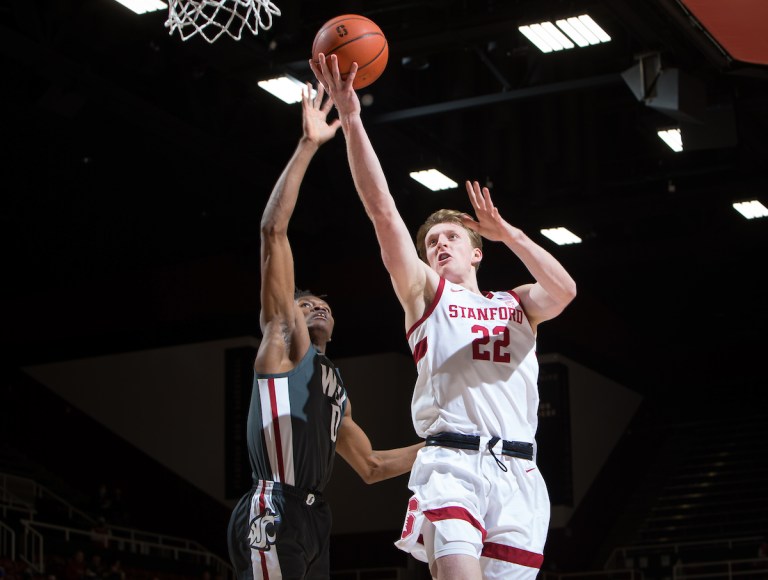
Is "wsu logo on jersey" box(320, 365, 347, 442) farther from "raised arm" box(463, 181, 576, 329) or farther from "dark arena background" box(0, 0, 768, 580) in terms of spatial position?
"dark arena background" box(0, 0, 768, 580)

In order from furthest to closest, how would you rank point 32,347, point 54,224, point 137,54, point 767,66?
point 32,347, point 54,224, point 137,54, point 767,66

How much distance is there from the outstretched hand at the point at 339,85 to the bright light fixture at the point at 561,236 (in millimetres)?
9585

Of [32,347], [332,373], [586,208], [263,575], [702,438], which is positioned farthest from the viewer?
[702,438]

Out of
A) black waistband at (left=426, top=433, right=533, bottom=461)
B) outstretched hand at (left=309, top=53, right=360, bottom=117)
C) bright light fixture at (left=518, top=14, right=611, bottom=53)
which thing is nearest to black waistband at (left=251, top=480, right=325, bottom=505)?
black waistband at (left=426, top=433, right=533, bottom=461)

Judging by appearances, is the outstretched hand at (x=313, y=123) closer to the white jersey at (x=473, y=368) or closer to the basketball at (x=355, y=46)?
the basketball at (x=355, y=46)

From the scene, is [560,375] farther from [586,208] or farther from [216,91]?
[216,91]

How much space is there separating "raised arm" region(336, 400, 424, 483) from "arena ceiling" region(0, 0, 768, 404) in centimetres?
318

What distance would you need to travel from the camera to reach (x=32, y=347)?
1859 centimetres

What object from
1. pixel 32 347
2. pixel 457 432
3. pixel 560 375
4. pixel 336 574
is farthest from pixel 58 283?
pixel 457 432

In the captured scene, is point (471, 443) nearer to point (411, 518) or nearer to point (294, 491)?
point (411, 518)

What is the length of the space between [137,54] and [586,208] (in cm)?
560

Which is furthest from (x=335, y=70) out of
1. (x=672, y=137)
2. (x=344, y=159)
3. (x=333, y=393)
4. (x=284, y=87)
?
(x=344, y=159)

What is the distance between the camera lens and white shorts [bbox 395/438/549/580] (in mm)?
4320

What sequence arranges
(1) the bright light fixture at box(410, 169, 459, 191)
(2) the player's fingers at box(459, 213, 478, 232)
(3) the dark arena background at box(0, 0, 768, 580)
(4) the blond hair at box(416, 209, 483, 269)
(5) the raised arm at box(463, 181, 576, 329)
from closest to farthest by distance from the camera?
(5) the raised arm at box(463, 181, 576, 329) → (2) the player's fingers at box(459, 213, 478, 232) → (4) the blond hair at box(416, 209, 483, 269) → (3) the dark arena background at box(0, 0, 768, 580) → (1) the bright light fixture at box(410, 169, 459, 191)
